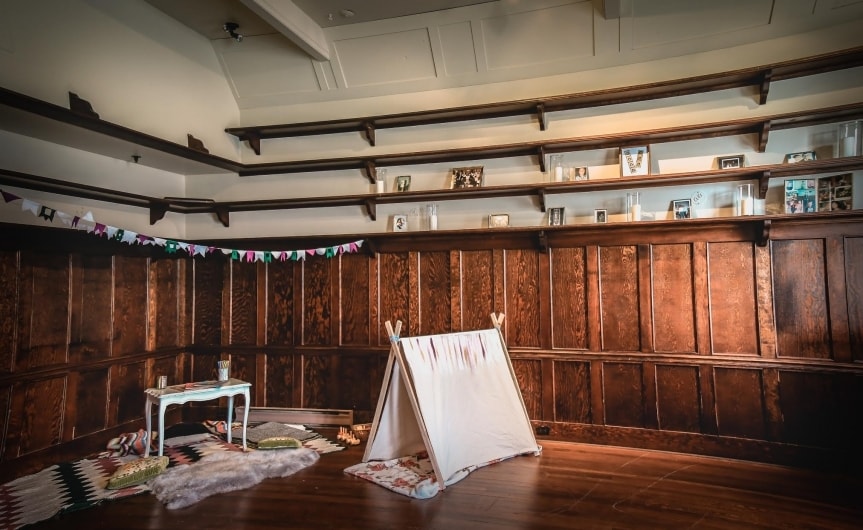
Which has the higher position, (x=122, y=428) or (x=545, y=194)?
(x=545, y=194)

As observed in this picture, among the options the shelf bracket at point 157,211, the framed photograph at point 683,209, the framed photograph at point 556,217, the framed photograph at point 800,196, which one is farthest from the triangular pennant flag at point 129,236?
the framed photograph at point 800,196

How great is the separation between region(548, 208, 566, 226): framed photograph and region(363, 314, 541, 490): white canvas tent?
120cm

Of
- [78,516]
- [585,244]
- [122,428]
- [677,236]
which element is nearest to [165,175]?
[122,428]

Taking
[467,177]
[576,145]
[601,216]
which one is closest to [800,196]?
[601,216]

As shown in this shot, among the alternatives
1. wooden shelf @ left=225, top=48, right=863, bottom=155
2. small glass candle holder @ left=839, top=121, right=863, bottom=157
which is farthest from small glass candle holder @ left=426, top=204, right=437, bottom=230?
small glass candle holder @ left=839, top=121, right=863, bottom=157

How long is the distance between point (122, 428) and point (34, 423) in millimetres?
823

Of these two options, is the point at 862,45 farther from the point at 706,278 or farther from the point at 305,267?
the point at 305,267

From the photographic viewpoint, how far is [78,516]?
9.82ft

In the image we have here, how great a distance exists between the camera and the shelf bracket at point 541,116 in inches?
175

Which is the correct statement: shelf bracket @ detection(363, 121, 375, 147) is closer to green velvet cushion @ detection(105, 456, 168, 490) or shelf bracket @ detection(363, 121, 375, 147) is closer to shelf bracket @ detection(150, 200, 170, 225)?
Result: shelf bracket @ detection(150, 200, 170, 225)

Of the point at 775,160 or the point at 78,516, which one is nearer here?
the point at 78,516

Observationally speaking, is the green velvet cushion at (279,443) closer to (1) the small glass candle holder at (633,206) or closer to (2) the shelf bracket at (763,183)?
(1) the small glass candle holder at (633,206)

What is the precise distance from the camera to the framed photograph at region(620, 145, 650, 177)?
4.29 meters

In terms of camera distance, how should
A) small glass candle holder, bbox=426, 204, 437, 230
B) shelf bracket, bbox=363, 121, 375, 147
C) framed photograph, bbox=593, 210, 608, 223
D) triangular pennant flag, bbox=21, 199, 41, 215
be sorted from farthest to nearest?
shelf bracket, bbox=363, 121, 375, 147 → small glass candle holder, bbox=426, 204, 437, 230 → framed photograph, bbox=593, 210, 608, 223 → triangular pennant flag, bbox=21, 199, 41, 215
